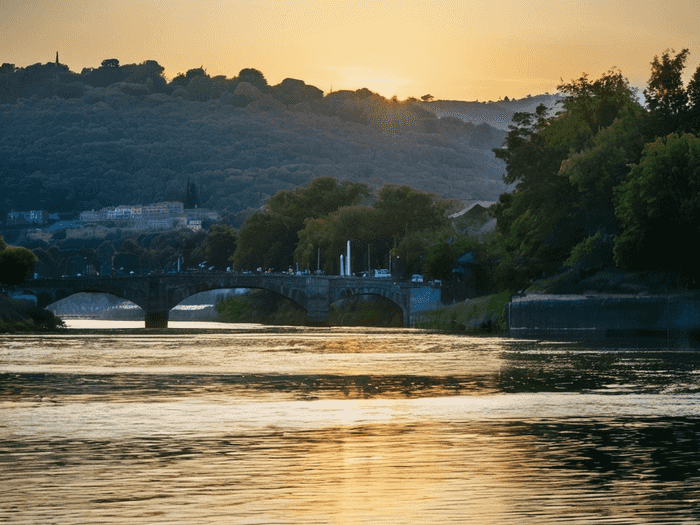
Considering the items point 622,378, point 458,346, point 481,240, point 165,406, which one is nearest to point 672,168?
point 458,346

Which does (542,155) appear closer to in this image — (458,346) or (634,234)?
(634,234)

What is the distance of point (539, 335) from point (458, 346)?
20.8 meters

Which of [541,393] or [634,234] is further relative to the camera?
[634,234]

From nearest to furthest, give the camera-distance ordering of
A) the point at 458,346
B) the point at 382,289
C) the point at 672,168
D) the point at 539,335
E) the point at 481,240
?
the point at 458,346 < the point at 672,168 < the point at 539,335 < the point at 382,289 < the point at 481,240

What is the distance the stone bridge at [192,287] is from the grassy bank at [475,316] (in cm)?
2806

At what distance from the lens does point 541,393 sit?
47.0 meters

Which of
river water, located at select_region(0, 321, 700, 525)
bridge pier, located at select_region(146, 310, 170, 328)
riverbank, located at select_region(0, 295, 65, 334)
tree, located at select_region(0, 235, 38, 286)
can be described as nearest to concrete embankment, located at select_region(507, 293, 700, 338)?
river water, located at select_region(0, 321, 700, 525)

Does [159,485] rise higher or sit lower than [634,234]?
lower

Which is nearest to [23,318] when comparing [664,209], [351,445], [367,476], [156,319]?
[156,319]

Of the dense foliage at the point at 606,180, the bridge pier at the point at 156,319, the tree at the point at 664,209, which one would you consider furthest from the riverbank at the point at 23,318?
the tree at the point at 664,209

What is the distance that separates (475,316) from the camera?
127 meters

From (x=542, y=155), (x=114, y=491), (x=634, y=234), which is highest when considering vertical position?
(x=542, y=155)

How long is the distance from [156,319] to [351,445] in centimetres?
14954

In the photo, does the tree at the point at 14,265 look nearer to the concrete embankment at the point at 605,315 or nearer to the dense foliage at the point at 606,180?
the dense foliage at the point at 606,180
